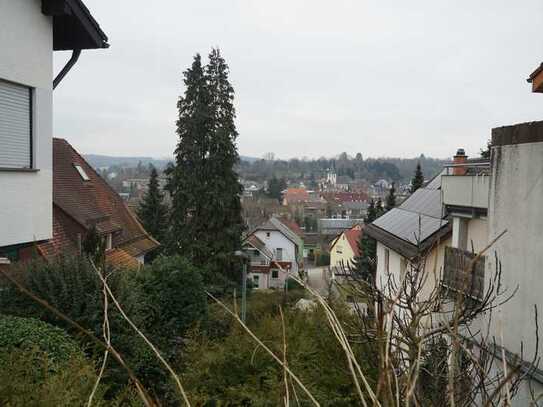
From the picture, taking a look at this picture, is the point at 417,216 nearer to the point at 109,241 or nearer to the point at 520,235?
the point at 520,235

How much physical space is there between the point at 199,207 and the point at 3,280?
17.6 m

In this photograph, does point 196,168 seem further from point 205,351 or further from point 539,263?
point 539,263

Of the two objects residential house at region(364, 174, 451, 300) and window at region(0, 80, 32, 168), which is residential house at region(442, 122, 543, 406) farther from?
window at region(0, 80, 32, 168)

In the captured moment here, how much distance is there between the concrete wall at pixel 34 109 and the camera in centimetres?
→ 597

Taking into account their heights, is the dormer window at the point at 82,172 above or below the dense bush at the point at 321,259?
above

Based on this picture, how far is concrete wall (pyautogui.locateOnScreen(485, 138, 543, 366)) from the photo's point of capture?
5945 millimetres

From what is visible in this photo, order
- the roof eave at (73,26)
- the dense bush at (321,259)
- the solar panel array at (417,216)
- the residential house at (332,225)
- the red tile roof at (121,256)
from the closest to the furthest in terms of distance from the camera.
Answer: the roof eave at (73,26), the solar panel array at (417,216), the red tile roof at (121,256), the dense bush at (321,259), the residential house at (332,225)

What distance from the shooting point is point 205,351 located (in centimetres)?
709

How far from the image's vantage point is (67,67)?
7598mm

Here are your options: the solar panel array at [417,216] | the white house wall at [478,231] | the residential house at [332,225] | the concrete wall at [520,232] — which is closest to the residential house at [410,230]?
the solar panel array at [417,216]

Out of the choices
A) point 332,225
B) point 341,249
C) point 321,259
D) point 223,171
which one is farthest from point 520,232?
point 332,225

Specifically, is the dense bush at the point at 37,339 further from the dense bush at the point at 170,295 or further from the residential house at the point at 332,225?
the residential house at the point at 332,225

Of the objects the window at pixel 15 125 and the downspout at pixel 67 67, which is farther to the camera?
the downspout at pixel 67 67

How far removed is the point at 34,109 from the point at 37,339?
304 centimetres
